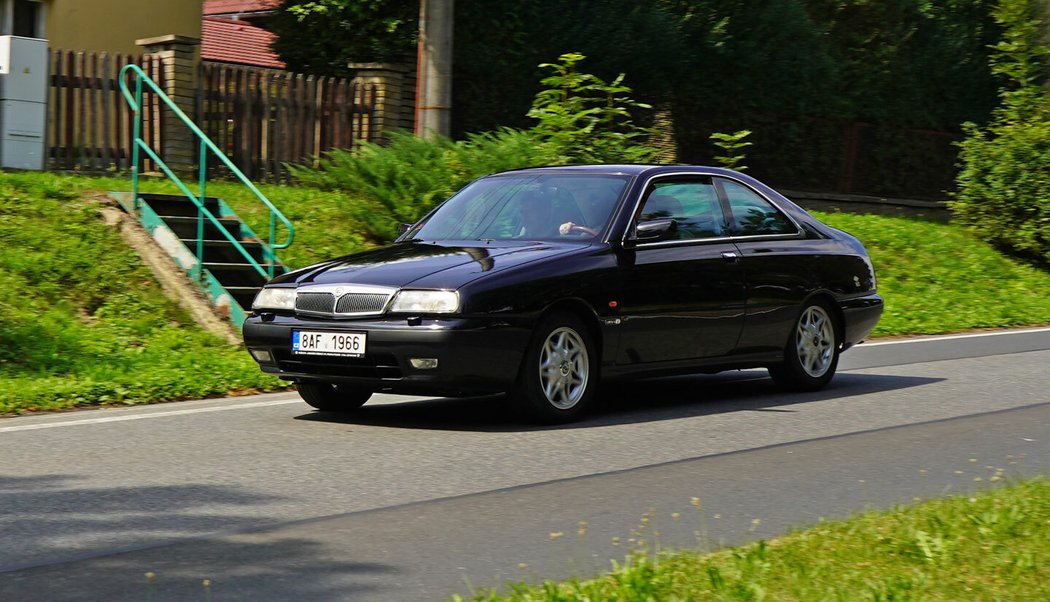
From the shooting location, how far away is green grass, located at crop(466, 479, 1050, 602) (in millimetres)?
4812

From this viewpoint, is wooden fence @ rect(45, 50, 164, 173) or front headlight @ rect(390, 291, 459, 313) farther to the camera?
wooden fence @ rect(45, 50, 164, 173)

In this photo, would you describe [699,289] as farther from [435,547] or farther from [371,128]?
[371,128]

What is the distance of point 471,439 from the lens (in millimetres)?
8477

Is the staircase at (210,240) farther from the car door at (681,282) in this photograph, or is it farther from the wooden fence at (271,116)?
the wooden fence at (271,116)

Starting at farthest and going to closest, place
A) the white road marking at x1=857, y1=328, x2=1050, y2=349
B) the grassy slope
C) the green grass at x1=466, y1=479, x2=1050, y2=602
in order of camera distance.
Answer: the white road marking at x1=857, y1=328, x2=1050, y2=349 < the grassy slope < the green grass at x1=466, y1=479, x2=1050, y2=602

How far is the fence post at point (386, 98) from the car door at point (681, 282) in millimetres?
11493

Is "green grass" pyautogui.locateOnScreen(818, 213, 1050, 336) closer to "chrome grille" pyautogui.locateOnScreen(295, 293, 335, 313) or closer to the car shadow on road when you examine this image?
the car shadow on road

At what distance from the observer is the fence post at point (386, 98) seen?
21.3 metres

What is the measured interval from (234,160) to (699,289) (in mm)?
11089

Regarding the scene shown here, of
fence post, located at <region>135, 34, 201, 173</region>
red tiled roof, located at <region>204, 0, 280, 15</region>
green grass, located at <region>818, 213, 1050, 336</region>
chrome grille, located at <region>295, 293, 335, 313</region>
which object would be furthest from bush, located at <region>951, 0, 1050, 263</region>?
red tiled roof, located at <region>204, 0, 280, 15</region>

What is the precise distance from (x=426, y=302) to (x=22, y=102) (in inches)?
387

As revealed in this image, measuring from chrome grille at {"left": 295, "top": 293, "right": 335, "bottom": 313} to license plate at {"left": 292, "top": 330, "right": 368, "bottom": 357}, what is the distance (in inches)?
5.6

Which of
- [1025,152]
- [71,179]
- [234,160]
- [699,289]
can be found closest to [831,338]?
[699,289]

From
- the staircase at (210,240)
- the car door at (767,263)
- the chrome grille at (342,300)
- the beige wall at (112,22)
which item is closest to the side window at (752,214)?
the car door at (767,263)
